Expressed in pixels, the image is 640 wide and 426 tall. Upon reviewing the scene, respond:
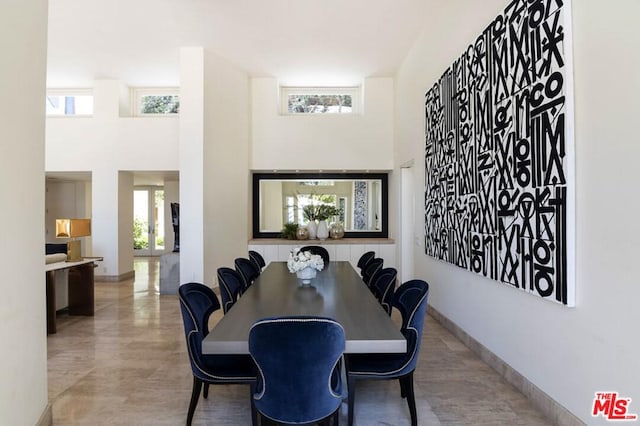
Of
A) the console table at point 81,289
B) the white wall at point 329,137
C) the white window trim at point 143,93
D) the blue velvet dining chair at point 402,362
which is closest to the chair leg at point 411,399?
the blue velvet dining chair at point 402,362

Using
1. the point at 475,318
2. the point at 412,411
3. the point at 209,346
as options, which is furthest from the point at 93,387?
the point at 475,318

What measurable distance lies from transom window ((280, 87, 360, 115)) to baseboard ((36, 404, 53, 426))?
600 cm

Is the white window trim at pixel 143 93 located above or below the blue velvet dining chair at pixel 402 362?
above

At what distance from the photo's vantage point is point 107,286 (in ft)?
23.0

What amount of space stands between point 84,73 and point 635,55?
8.00m

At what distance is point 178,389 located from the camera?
288 cm

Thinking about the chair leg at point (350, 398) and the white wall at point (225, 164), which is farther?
the white wall at point (225, 164)

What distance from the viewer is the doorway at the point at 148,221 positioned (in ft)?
39.1

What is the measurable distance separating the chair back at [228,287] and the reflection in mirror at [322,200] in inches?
161

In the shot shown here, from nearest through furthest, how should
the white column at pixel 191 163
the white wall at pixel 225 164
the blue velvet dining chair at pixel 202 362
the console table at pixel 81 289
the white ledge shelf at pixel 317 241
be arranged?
the blue velvet dining chair at pixel 202 362 → the console table at pixel 81 289 → the white column at pixel 191 163 → the white wall at pixel 225 164 → the white ledge shelf at pixel 317 241

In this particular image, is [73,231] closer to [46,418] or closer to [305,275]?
[46,418]

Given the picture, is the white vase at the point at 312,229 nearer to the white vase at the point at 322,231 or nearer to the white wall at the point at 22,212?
the white vase at the point at 322,231

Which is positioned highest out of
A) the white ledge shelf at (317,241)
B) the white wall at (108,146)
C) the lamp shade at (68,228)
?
the white wall at (108,146)

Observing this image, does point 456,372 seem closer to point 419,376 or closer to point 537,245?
point 419,376
